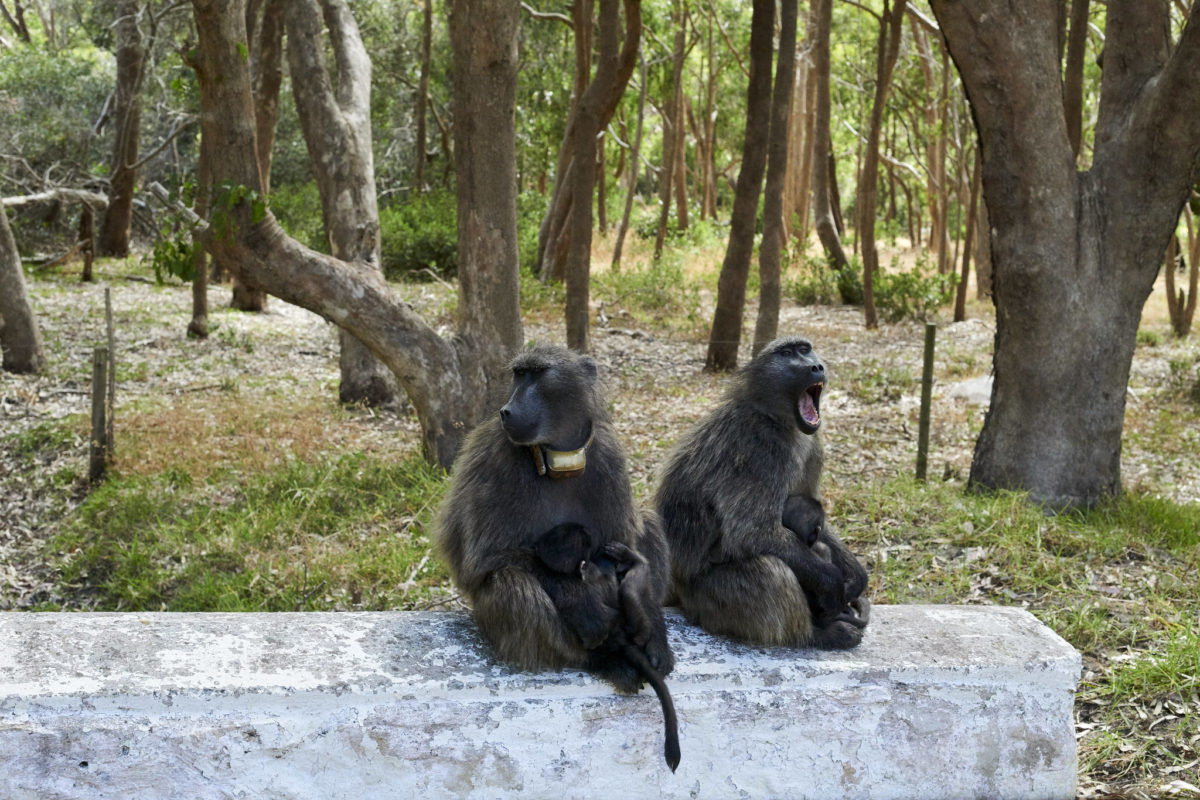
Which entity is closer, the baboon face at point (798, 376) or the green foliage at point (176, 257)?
the baboon face at point (798, 376)

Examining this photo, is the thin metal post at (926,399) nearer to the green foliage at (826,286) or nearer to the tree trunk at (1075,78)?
the tree trunk at (1075,78)

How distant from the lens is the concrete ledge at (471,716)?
306cm

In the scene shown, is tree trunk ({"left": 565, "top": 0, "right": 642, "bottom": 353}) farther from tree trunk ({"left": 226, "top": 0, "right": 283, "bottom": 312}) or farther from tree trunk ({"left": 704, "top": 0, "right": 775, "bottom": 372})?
tree trunk ({"left": 226, "top": 0, "right": 283, "bottom": 312})

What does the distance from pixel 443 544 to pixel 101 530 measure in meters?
3.96

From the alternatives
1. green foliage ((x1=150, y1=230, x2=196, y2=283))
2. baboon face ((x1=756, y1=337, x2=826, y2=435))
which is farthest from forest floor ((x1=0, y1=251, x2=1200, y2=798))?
green foliage ((x1=150, y1=230, x2=196, y2=283))

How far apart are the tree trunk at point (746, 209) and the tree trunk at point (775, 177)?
0.11 meters

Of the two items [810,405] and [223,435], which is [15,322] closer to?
[223,435]

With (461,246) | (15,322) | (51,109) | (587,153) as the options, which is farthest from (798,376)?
(51,109)

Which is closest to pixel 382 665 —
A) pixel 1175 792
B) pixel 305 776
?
pixel 305 776

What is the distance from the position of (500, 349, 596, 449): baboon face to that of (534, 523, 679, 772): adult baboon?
0.99ft

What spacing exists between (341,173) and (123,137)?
8.19 m

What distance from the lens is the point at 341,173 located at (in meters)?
8.98

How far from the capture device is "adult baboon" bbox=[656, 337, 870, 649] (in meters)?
3.55

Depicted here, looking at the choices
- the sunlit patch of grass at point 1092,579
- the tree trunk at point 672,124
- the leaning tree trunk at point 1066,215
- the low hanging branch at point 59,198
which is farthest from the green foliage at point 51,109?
the sunlit patch of grass at point 1092,579
